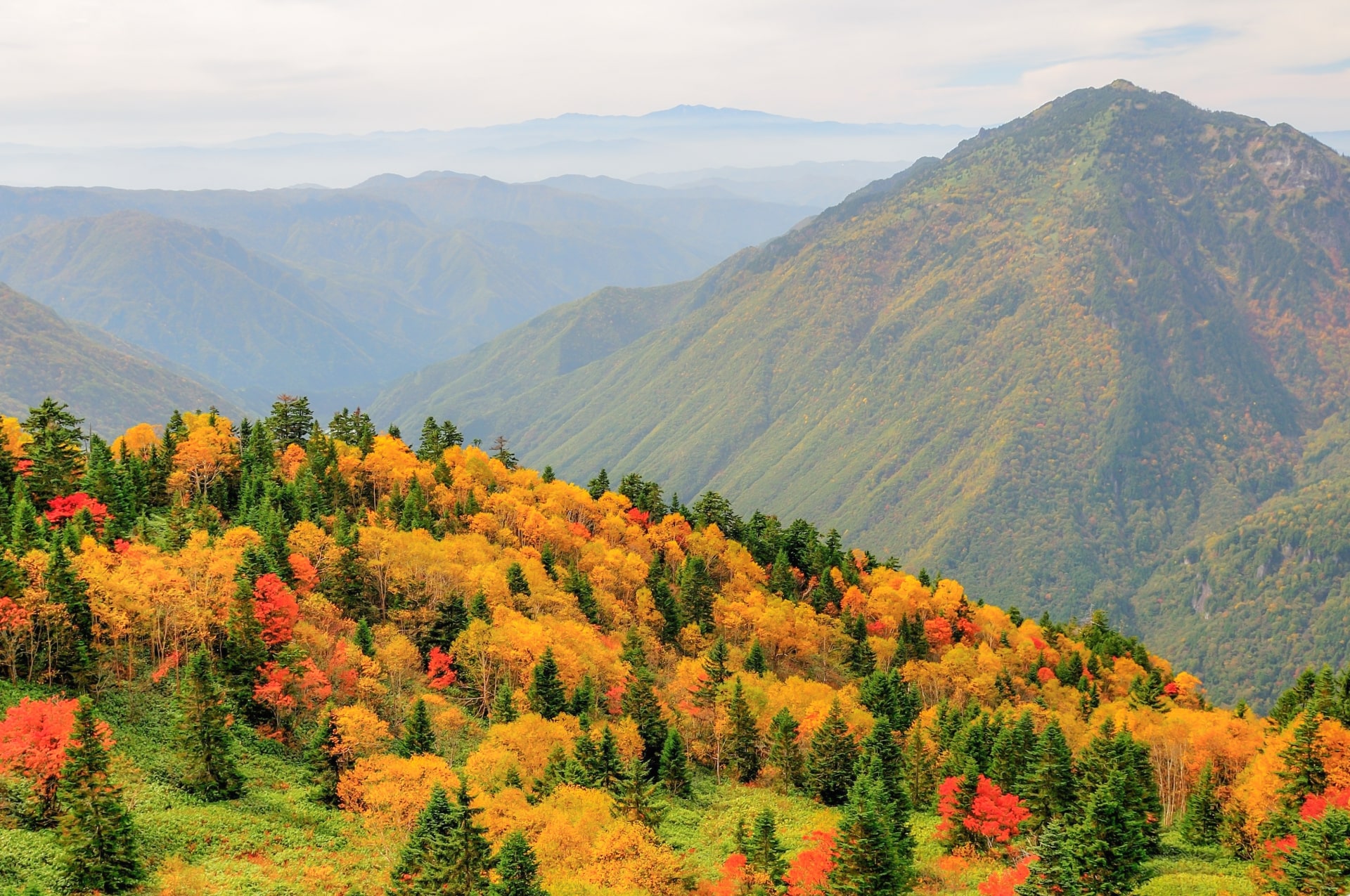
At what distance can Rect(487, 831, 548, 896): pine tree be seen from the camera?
54.6m

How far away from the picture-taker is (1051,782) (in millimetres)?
80188

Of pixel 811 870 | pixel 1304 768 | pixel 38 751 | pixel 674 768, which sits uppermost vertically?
pixel 38 751

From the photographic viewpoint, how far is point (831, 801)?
9275cm

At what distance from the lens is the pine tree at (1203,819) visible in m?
80.7

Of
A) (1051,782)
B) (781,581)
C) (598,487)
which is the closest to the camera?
(1051,782)

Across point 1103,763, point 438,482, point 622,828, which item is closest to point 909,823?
point 1103,763

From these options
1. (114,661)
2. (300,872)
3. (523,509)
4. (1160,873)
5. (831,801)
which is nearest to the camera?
(300,872)

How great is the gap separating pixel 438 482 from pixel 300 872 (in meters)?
82.8

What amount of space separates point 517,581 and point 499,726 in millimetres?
31687

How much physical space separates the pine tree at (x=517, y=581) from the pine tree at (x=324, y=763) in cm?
3664

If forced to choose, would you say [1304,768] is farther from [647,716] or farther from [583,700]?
[583,700]

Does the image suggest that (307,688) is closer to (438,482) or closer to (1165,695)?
(438,482)

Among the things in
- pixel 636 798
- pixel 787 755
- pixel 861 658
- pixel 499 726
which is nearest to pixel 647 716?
pixel 787 755

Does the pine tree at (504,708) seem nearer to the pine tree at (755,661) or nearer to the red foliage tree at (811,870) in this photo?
the red foliage tree at (811,870)
